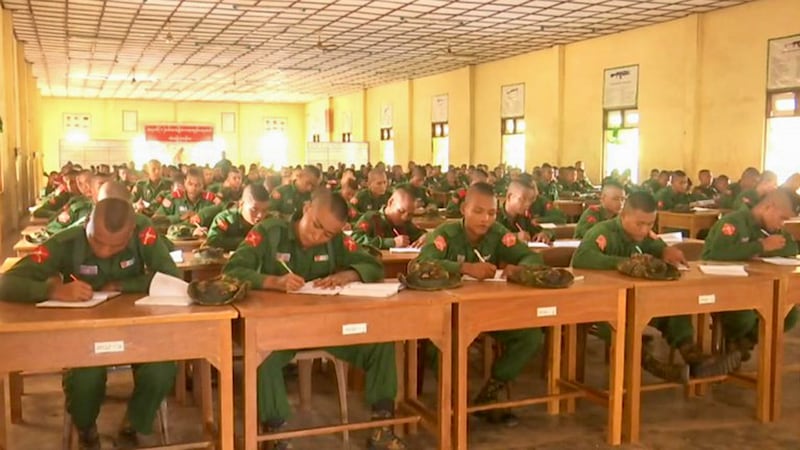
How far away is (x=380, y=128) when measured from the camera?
25219mm

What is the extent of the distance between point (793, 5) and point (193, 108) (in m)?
25.4

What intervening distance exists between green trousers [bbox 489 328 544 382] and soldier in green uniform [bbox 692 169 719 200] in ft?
26.7

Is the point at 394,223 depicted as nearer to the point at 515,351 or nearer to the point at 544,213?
the point at 515,351

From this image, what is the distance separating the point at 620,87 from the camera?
572 inches

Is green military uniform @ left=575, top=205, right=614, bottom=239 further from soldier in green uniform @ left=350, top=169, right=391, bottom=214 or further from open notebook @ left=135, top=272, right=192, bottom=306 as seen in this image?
open notebook @ left=135, top=272, right=192, bottom=306

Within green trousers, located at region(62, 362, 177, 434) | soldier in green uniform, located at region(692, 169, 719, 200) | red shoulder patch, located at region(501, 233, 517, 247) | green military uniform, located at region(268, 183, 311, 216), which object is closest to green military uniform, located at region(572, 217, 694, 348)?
red shoulder patch, located at region(501, 233, 517, 247)

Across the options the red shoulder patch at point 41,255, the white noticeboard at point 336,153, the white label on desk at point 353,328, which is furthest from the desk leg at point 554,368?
the white noticeboard at point 336,153

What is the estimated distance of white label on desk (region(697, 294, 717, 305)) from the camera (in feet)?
13.9

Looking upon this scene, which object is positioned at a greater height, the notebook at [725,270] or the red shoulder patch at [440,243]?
the red shoulder patch at [440,243]

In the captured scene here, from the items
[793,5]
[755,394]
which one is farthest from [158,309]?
[793,5]

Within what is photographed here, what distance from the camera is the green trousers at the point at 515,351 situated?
14.7 ft

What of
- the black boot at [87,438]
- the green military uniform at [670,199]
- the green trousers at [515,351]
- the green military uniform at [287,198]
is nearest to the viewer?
the black boot at [87,438]

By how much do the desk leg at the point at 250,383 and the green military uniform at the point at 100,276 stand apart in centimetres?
51

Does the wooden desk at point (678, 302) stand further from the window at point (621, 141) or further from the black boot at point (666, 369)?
the window at point (621, 141)
